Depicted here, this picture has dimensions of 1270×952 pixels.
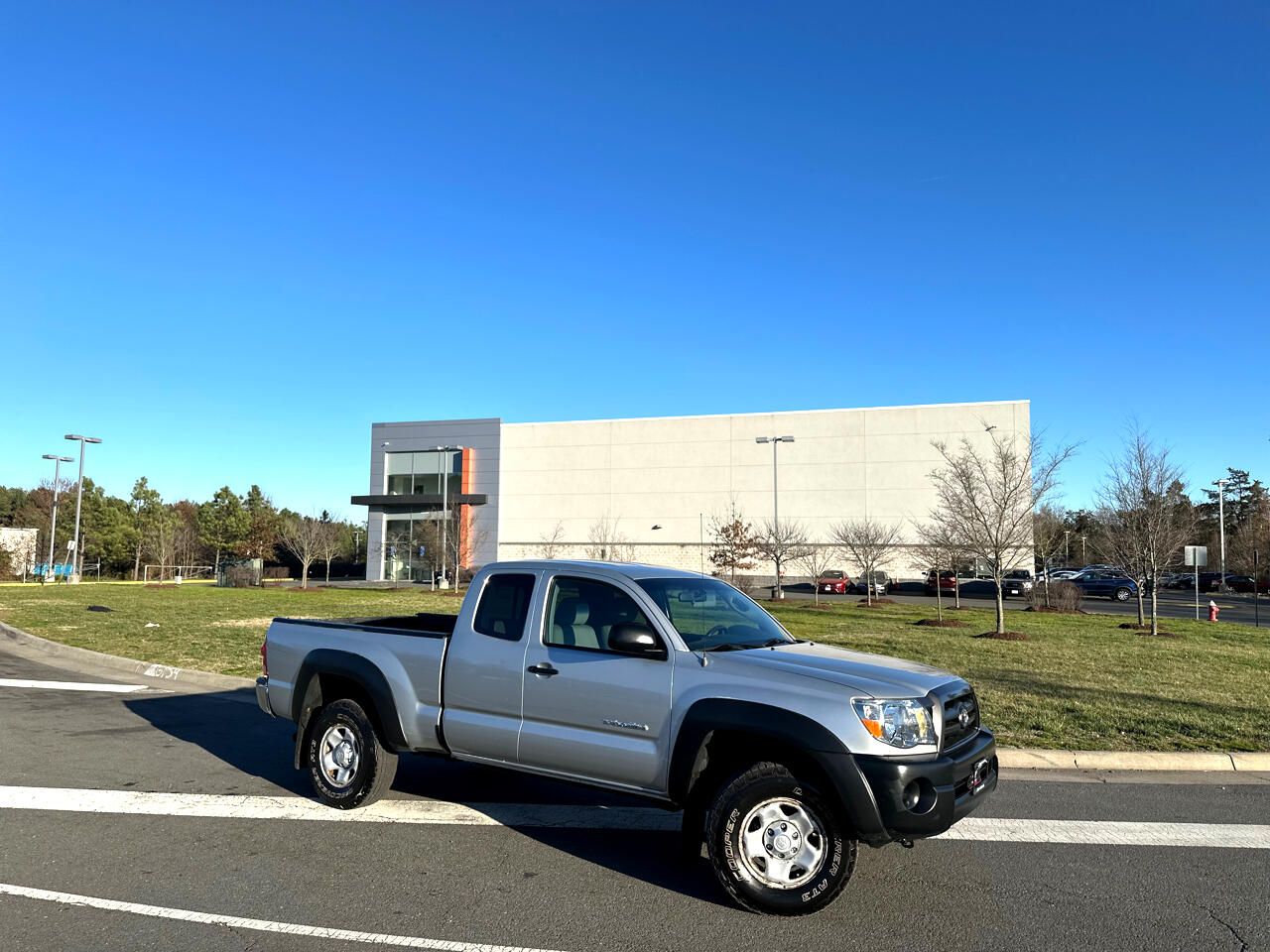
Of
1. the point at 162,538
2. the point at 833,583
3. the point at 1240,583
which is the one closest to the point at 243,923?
the point at 833,583

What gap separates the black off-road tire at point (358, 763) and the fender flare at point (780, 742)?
7.91 feet

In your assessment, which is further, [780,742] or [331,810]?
[331,810]

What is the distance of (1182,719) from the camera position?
30.9ft

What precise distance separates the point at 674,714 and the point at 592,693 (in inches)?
21.6

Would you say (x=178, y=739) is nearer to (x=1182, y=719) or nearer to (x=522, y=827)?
(x=522, y=827)

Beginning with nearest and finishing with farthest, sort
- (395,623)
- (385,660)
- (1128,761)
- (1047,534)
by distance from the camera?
(385,660) → (395,623) → (1128,761) → (1047,534)

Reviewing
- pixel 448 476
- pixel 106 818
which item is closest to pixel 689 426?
pixel 448 476

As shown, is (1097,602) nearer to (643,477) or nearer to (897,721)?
(643,477)

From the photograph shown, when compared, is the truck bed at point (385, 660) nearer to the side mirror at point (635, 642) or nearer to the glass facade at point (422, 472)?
the side mirror at point (635, 642)

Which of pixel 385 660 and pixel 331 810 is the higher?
pixel 385 660

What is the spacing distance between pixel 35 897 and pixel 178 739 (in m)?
4.32

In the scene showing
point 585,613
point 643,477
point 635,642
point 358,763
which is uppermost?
point 643,477

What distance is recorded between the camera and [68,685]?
12.1 meters

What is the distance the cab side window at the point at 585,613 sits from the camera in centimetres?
543
